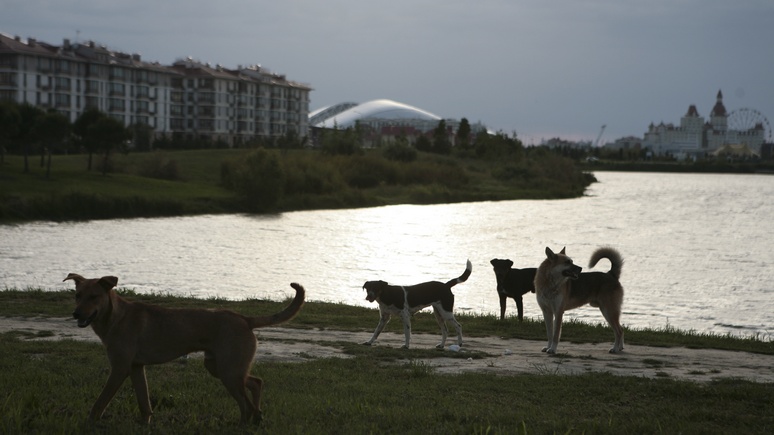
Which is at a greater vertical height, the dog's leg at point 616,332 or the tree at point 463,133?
the tree at point 463,133

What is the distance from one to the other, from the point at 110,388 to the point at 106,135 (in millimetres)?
66800

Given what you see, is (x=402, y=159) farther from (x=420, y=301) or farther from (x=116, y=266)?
(x=420, y=301)

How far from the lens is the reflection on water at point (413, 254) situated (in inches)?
1144

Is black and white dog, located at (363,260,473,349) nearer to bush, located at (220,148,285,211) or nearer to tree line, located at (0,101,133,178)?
bush, located at (220,148,285,211)

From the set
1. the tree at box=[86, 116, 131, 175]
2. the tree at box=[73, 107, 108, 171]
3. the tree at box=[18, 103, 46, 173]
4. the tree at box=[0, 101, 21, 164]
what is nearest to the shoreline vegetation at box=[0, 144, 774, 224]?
the tree at box=[86, 116, 131, 175]

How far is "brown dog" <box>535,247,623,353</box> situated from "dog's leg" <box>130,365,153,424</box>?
288 inches

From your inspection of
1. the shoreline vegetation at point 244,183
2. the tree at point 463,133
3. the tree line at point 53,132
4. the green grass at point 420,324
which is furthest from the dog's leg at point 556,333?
the tree at point 463,133

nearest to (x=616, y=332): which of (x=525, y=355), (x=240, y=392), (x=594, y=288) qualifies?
(x=594, y=288)

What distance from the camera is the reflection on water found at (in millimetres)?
29062

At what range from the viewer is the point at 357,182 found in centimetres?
8800

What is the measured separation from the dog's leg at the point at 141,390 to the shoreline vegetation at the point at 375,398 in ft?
0.33

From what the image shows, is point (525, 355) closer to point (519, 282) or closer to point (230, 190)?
point (519, 282)

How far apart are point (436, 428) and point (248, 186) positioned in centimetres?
5969

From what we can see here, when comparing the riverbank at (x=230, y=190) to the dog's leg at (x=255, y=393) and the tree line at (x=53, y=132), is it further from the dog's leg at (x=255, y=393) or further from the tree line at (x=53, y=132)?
the dog's leg at (x=255, y=393)
